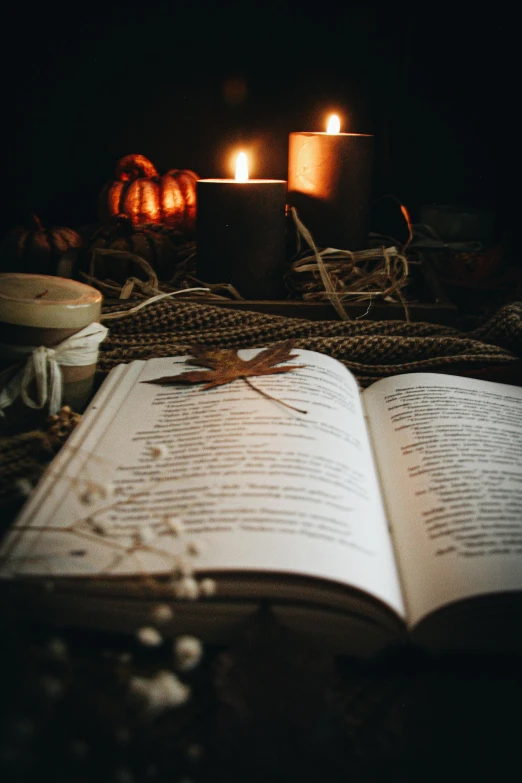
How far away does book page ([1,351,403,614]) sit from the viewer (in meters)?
0.49

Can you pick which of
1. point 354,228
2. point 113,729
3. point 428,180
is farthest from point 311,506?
point 428,180

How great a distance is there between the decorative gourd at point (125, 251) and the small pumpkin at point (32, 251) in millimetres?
45

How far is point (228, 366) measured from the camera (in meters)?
0.81

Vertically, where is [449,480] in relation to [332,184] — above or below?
below

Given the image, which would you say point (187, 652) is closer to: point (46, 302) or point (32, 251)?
point (46, 302)

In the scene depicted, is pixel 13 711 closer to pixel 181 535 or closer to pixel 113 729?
pixel 113 729

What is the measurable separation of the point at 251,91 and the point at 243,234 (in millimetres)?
587

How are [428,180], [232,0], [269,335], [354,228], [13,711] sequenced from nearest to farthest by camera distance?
[13,711] → [269,335] → [354,228] → [232,0] → [428,180]

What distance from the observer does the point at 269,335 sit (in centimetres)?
95

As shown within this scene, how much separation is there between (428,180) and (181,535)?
4.08ft

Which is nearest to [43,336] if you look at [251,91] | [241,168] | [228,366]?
[228,366]

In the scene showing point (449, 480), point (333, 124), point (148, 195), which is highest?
point (333, 124)

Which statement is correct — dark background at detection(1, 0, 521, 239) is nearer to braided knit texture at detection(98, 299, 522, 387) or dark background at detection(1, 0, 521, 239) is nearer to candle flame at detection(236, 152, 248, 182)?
candle flame at detection(236, 152, 248, 182)

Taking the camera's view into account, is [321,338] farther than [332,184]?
No
